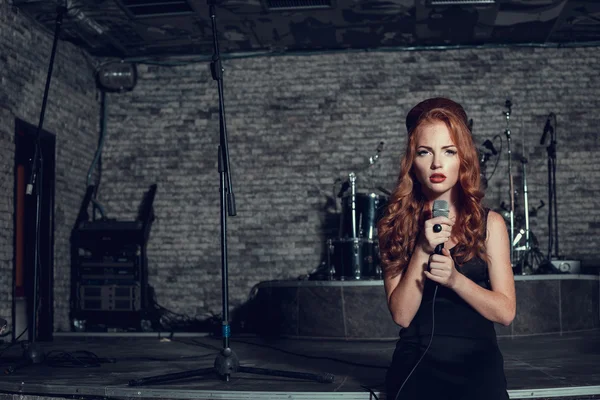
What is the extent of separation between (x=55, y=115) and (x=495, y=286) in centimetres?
630

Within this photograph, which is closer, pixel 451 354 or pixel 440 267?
pixel 440 267

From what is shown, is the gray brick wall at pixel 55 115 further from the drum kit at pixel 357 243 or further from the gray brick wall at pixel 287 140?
the drum kit at pixel 357 243

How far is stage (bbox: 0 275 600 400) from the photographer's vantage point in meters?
3.21

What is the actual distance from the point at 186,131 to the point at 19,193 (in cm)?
217

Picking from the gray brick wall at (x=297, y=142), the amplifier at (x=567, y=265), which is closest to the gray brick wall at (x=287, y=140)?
the gray brick wall at (x=297, y=142)

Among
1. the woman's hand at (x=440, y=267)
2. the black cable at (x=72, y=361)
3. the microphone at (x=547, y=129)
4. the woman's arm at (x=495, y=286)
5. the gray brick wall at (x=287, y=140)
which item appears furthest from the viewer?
the gray brick wall at (x=287, y=140)

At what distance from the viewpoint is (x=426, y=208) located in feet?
6.90

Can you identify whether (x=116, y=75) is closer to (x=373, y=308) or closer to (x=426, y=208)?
(x=373, y=308)

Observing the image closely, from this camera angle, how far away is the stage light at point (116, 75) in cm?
826

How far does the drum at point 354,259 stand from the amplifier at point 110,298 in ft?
7.49

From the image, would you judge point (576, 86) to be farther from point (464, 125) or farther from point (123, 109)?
point (464, 125)

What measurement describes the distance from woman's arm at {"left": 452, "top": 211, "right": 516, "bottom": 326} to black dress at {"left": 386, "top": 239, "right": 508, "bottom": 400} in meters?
0.05

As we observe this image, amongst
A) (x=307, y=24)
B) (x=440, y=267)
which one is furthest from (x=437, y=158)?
(x=307, y=24)

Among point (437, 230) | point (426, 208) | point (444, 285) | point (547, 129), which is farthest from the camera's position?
point (547, 129)
